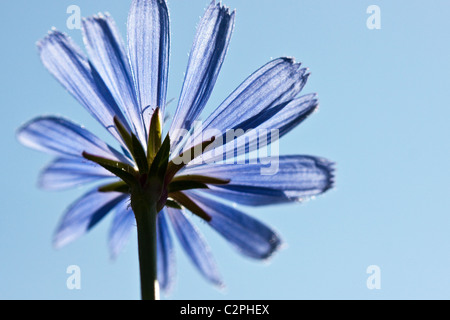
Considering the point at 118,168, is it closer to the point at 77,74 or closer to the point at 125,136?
the point at 125,136

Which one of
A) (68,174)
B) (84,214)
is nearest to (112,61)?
(68,174)

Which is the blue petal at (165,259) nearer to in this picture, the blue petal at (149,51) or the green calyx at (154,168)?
the green calyx at (154,168)

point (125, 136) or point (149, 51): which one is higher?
point (149, 51)

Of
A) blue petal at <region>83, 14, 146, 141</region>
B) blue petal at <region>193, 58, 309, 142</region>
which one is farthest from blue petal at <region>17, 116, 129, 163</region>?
blue petal at <region>193, 58, 309, 142</region>

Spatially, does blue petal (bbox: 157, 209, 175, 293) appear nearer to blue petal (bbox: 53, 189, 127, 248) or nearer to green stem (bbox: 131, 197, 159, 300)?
blue petal (bbox: 53, 189, 127, 248)
